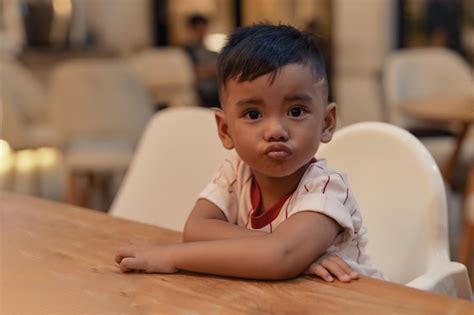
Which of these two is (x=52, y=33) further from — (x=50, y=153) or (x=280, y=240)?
(x=280, y=240)

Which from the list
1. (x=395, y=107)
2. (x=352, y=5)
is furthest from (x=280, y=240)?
(x=352, y=5)

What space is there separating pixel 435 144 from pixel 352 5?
2.12 m

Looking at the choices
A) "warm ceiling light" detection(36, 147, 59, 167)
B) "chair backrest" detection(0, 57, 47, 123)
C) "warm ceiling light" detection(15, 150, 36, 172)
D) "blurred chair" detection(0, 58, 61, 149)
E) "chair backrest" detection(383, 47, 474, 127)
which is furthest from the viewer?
"warm ceiling light" detection(36, 147, 59, 167)

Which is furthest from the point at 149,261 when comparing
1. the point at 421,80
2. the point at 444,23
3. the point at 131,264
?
the point at 444,23

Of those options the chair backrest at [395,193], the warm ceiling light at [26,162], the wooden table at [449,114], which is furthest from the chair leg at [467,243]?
the warm ceiling light at [26,162]

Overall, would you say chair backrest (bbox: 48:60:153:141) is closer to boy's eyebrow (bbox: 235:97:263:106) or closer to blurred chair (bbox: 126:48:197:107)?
blurred chair (bbox: 126:48:197:107)

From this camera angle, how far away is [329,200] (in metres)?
0.94

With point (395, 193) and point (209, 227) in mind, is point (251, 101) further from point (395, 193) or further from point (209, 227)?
point (395, 193)

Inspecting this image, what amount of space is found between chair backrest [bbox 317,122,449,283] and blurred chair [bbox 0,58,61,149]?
2443 millimetres

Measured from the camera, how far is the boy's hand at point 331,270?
2.91ft

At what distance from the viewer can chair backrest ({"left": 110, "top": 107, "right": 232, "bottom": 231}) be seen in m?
1.54

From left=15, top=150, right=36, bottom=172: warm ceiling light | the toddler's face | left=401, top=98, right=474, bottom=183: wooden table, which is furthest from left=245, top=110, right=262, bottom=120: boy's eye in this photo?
left=15, top=150, right=36, bottom=172: warm ceiling light

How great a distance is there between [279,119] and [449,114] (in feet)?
7.48

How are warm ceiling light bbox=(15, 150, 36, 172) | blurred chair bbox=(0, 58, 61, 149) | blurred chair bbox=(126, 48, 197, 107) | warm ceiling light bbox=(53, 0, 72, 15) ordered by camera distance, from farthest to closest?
warm ceiling light bbox=(53, 0, 72, 15) → warm ceiling light bbox=(15, 150, 36, 172) → blurred chair bbox=(126, 48, 197, 107) → blurred chair bbox=(0, 58, 61, 149)
